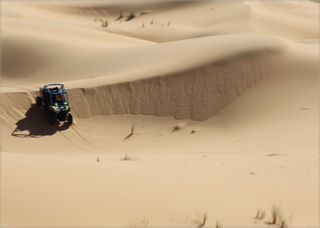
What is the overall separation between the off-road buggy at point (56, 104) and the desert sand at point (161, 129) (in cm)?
30

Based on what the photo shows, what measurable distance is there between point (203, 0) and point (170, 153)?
2471cm

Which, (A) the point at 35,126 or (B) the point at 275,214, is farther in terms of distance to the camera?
(A) the point at 35,126

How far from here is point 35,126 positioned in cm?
1237

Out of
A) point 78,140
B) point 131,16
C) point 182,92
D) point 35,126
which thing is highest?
point 131,16

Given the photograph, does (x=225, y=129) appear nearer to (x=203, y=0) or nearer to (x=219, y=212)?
(x=219, y=212)

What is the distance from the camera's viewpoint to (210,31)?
25.9 metres

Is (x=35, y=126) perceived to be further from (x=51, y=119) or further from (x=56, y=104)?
(x=56, y=104)

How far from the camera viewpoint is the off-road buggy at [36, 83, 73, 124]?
39.7ft

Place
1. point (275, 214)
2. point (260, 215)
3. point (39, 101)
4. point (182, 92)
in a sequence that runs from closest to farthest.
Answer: point (275, 214) → point (260, 215) → point (39, 101) → point (182, 92)

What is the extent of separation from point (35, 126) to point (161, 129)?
125 inches

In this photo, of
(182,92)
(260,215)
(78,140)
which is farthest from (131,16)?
(260,215)

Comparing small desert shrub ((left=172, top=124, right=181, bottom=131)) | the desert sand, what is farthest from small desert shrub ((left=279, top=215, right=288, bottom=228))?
small desert shrub ((left=172, top=124, right=181, bottom=131))

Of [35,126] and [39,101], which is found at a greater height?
[39,101]

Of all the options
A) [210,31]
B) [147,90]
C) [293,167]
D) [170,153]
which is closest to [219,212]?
[293,167]
